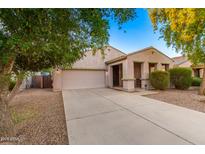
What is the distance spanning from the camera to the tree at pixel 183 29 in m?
6.90

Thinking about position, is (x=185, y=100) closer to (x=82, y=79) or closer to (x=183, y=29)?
(x=183, y=29)

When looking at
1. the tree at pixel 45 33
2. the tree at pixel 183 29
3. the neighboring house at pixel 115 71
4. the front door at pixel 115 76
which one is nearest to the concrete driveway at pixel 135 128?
the tree at pixel 45 33

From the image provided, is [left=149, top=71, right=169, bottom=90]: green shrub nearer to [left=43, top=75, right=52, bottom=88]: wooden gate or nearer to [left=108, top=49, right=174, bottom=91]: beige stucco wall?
[left=108, top=49, right=174, bottom=91]: beige stucco wall

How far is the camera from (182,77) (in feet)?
38.5

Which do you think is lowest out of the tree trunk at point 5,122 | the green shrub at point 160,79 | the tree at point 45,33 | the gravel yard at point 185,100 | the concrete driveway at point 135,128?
the concrete driveway at point 135,128

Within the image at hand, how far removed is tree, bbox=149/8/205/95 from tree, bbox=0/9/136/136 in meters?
4.94

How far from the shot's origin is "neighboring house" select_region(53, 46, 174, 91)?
36.2ft

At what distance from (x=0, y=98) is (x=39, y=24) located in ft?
6.87

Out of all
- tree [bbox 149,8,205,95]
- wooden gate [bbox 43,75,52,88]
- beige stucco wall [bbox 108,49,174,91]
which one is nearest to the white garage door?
beige stucco wall [bbox 108,49,174,91]

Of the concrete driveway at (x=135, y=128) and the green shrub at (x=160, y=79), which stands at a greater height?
the green shrub at (x=160, y=79)

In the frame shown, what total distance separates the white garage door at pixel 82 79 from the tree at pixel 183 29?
24.5 feet

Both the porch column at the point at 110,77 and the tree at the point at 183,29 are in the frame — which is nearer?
the tree at the point at 183,29

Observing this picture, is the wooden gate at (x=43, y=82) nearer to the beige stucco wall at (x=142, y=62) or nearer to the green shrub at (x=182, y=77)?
the beige stucco wall at (x=142, y=62)

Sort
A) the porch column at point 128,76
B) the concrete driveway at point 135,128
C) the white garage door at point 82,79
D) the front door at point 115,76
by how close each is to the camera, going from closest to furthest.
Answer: the concrete driveway at point 135,128, the porch column at point 128,76, the white garage door at point 82,79, the front door at point 115,76
